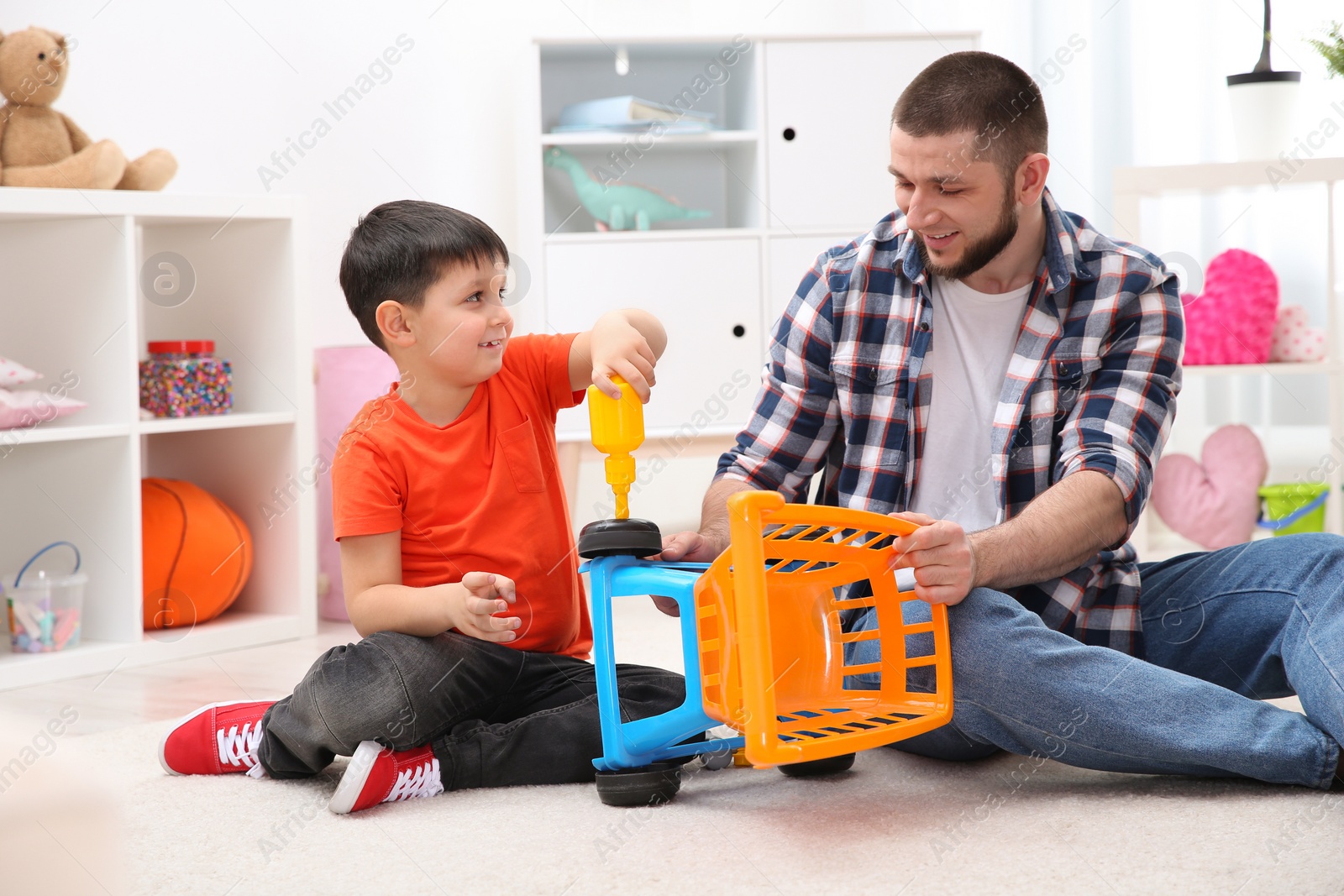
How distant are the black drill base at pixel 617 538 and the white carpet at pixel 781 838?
0.21 meters

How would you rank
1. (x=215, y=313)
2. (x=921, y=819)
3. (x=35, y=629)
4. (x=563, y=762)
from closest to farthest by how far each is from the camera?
1. (x=921, y=819)
2. (x=563, y=762)
3. (x=35, y=629)
4. (x=215, y=313)

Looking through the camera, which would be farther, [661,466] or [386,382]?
[661,466]

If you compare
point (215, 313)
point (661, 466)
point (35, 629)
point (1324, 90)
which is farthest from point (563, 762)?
point (1324, 90)

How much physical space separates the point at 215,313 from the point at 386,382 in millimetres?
281

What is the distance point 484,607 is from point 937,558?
35 cm

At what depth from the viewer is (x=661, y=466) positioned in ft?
8.59

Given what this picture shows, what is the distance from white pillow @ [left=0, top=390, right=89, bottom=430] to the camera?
160 centimetres

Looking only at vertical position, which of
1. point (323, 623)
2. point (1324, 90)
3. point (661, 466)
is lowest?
point (323, 623)

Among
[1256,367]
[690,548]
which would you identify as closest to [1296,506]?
[1256,367]

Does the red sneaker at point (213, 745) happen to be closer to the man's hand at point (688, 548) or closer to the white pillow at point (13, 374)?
the man's hand at point (688, 548)

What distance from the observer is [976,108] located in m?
1.17

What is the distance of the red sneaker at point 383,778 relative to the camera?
102cm

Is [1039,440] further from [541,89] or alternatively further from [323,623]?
[541,89]

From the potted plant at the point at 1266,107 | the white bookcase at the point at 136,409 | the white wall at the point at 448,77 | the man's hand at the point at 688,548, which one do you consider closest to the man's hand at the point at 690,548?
the man's hand at the point at 688,548
